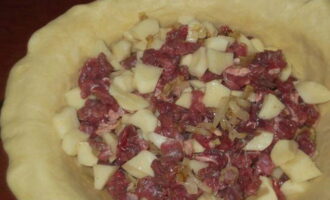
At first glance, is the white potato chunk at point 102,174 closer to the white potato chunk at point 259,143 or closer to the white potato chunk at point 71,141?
the white potato chunk at point 71,141

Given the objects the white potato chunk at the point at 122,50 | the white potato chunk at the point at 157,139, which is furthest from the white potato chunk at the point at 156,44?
the white potato chunk at the point at 157,139

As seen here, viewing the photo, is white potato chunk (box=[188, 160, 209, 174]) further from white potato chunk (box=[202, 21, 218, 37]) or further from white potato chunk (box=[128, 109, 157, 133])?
white potato chunk (box=[202, 21, 218, 37])

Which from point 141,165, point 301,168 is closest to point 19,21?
point 141,165

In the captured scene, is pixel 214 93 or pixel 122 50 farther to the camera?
pixel 122 50

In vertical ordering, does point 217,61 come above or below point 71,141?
above

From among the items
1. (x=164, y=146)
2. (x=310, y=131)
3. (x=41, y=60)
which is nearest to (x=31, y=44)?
(x=41, y=60)

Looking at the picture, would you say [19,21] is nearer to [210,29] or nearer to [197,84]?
[210,29]
